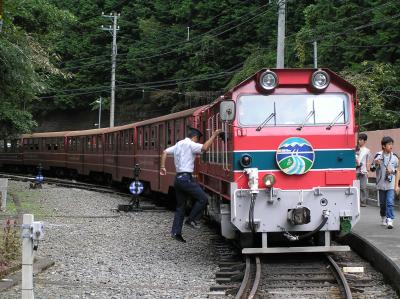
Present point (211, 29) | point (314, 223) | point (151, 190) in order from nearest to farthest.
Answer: point (314, 223) → point (151, 190) → point (211, 29)

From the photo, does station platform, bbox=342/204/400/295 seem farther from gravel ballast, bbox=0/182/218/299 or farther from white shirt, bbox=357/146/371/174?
gravel ballast, bbox=0/182/218/299

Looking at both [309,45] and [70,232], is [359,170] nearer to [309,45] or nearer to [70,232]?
[70,232]

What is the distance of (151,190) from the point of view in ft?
68.6

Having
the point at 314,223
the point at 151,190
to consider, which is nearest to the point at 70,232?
the point at 314,223

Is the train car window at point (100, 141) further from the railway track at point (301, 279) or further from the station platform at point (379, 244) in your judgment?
the railway track at point (301, 279)

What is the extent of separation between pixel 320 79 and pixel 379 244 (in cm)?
274

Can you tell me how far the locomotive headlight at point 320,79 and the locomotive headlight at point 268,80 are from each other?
59 cm

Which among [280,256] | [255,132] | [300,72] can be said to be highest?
[300,72]

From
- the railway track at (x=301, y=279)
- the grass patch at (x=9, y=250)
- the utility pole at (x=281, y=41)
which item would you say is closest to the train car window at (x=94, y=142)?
the utility pole at (x=281, y=41)

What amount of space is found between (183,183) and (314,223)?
2350 millimetres

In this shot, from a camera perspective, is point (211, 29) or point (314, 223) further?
point (211, 29)

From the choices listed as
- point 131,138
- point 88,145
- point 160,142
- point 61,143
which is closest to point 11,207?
point 160,142

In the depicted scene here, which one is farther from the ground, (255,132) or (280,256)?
(255,132)

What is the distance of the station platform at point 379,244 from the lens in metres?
8.30
